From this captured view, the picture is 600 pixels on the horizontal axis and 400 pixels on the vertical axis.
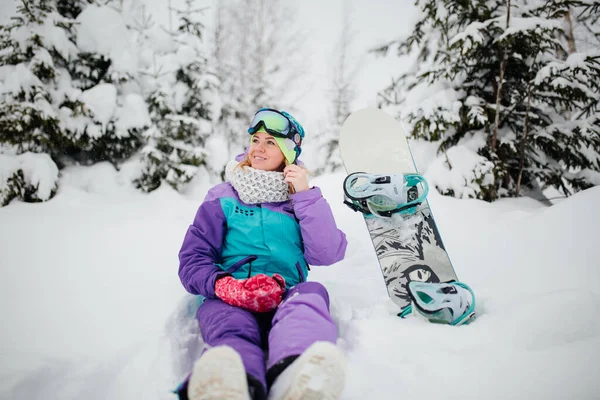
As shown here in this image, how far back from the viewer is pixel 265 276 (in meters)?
1.36

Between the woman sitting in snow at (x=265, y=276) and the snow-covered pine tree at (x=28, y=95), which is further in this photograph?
the snow-covered pine tree at (x=28, y=95)

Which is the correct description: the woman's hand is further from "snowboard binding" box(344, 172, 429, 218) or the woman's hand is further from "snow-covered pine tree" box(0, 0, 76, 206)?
"snow-covered pine tree" box(0, 0, 76, 206)

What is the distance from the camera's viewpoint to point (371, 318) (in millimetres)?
1533

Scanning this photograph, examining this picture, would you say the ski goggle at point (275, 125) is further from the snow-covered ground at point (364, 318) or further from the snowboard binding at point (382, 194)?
the snow-covered ground at point (364, 318)

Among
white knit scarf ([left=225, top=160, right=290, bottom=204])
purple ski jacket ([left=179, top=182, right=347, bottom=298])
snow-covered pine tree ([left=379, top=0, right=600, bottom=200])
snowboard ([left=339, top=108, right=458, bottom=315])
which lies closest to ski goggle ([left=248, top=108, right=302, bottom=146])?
white knit scarf ([left=225, top=160, right=290, bottom=204])

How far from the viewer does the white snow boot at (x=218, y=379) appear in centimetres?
77

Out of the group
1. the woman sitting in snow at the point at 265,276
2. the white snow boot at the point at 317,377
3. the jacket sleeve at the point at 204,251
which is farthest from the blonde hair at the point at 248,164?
the white snow boot at the point at 317,377

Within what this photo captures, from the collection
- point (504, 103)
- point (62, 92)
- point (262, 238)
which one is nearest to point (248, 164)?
point (262, 238)

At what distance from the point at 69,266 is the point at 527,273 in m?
3.41

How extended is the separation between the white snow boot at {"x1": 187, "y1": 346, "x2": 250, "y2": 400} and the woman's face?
3.91ft

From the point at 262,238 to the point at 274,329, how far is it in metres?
0.61

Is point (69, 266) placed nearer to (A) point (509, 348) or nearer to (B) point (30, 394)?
(B) point (30, 394)

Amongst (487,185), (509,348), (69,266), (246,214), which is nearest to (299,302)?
(246,214)

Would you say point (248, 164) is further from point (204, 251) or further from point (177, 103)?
point (177, 103)
